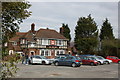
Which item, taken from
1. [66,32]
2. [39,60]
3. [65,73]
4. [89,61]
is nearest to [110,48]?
[89,61]

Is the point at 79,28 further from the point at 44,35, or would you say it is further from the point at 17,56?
the point at 17,56

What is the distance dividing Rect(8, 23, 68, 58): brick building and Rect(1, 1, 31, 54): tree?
3390 cm

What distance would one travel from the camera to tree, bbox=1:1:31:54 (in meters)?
8.24

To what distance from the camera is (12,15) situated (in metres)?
8.50

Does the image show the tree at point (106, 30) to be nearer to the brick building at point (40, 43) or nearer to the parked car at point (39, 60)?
the brick building at point (40, 43)

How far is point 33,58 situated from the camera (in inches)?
1077

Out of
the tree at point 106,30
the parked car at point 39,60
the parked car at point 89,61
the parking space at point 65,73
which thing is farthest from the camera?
the tree at point 106,30

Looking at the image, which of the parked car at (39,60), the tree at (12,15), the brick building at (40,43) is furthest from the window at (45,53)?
the tree at (12,15)

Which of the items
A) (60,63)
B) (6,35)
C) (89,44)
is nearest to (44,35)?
(89,44)

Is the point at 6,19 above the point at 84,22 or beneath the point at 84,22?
beneath

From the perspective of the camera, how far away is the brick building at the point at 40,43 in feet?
147

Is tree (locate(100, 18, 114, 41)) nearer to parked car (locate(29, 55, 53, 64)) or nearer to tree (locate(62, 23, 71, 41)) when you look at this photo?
tree (locate(62, 23, 71, 41))

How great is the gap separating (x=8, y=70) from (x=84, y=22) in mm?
47914

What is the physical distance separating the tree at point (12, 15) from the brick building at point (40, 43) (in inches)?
Answer: 1334
